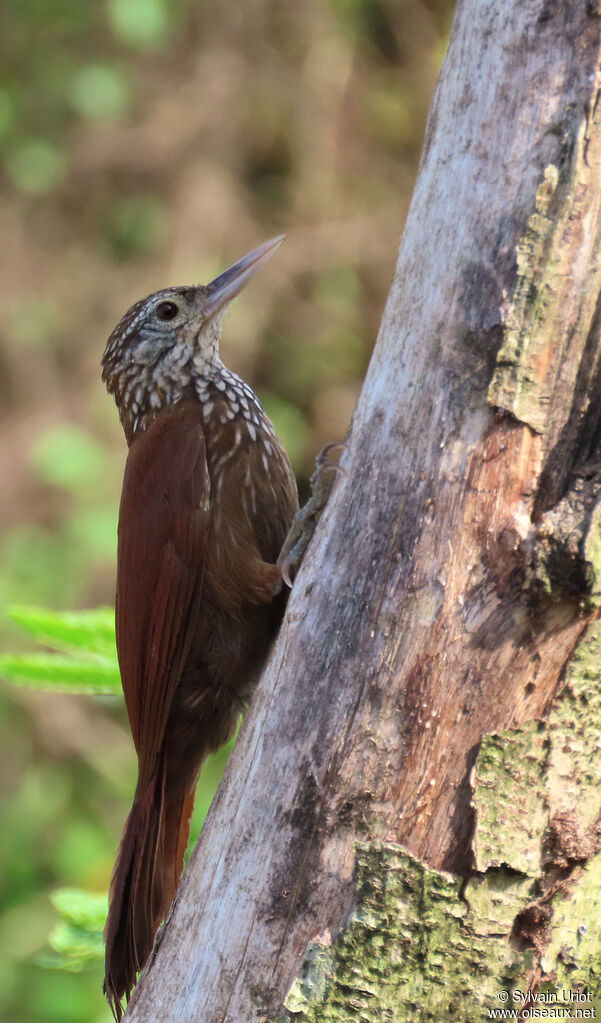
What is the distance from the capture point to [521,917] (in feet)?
4.75

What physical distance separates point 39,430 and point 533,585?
3.79 m

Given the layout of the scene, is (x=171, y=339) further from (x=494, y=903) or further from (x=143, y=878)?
(x=494, y=903)

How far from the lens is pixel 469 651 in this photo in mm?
1471

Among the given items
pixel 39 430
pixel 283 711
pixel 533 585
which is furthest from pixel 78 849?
pixel 533 585

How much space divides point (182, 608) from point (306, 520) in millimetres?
332

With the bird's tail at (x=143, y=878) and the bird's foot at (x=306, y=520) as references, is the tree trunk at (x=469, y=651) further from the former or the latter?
the bird's tail at (x=143, y=878)

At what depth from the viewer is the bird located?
2.18 m

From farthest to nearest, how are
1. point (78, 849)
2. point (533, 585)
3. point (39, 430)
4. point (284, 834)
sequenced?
point (39, 430) → point (78, 849) → point (284, 834) → point (533, 585)

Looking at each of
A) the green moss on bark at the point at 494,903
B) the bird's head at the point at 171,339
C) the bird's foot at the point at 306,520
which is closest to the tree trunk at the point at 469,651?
the green moss on bark at the point at 494,903

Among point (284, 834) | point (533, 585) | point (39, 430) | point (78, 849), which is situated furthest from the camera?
point (39, 430)

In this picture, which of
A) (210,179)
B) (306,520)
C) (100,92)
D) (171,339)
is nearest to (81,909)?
(306,520)

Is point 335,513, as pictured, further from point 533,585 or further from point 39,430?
point 39,430

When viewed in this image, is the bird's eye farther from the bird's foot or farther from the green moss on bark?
the green moss on bark

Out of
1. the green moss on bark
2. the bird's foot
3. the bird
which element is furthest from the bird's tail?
the green moss on bark
